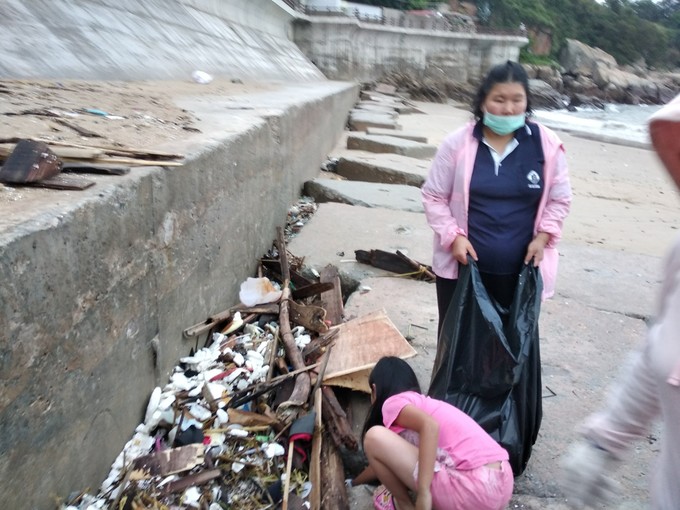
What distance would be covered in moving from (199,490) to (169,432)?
0.40 m

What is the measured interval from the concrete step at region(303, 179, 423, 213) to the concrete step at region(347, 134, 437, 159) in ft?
7.58

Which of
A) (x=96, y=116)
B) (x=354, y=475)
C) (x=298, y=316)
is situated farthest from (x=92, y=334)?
(x=96, y=116)

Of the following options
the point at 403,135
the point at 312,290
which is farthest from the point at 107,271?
the point at 403,135

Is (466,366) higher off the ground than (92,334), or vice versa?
(92,334)

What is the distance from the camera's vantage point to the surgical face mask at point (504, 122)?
7.86ft

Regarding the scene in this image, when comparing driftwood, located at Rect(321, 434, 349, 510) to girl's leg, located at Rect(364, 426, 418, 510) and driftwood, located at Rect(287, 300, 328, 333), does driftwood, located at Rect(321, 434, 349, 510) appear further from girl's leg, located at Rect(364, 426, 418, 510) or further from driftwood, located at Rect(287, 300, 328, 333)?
driftwood, located at Rect(287, 300, 328, 333)

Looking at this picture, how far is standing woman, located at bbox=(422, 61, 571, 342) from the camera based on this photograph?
2422 millimetres

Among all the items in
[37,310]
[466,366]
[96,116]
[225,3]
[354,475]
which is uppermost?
[225,3]

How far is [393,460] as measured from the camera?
210 centimetres

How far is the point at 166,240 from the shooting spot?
2.59 m

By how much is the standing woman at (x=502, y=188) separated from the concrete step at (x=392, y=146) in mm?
6410

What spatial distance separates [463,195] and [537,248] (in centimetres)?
38

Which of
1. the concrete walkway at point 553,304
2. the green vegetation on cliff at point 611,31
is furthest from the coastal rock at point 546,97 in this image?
the concrete walkway at point 553,304

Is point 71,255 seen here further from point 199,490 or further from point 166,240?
point 199,490
